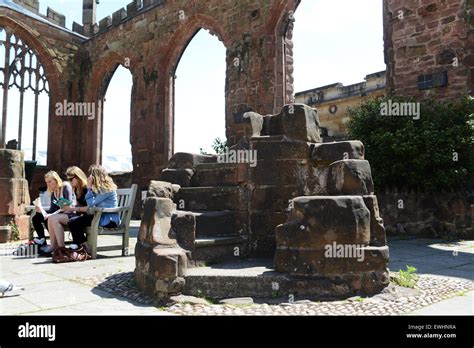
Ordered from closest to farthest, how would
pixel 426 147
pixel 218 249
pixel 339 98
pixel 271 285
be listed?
pixel 271 285 → pixel 218 249 → pixel 426 147 → pixel 339 98

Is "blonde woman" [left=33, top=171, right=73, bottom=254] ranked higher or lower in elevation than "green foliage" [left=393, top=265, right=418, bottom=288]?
higher

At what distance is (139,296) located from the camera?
11.1ft

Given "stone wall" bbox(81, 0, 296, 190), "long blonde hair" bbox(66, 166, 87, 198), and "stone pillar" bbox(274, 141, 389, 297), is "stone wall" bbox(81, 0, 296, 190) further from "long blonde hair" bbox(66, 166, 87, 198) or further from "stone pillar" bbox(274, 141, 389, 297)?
"stone pillar" bbox(274, 141, 389, 297)

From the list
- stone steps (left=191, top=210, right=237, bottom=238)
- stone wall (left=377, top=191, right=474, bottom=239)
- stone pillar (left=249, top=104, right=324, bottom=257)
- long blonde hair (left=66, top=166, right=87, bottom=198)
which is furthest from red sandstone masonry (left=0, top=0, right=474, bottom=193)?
long blonde hair (left=66, top=166, right=87, bottom=198)

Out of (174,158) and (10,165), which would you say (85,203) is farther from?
(10,165)

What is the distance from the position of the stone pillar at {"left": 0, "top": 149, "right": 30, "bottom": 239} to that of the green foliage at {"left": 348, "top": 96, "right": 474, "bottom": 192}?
19.6 ft

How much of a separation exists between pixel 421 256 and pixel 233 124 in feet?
21.6

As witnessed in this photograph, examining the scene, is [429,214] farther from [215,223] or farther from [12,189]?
[12,189]

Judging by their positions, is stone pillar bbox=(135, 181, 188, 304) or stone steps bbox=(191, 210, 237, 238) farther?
stone steps bbox=(191, 210, 237, 238)

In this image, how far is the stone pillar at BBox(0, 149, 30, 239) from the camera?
6805mm

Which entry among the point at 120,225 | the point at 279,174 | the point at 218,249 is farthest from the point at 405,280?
the point at 120,225

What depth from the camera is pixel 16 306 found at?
3.03 metres

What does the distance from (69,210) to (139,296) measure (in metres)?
2.35
